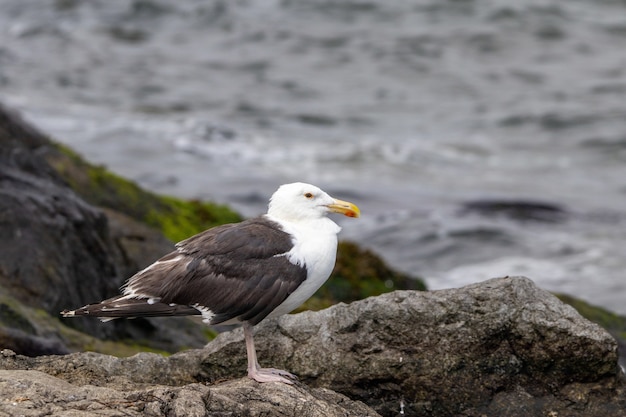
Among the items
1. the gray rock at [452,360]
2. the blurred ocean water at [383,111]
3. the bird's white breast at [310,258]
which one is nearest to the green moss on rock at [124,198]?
the blurred ocean water at [383,111]

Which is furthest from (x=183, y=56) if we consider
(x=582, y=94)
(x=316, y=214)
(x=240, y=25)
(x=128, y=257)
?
(x=316, y=214)

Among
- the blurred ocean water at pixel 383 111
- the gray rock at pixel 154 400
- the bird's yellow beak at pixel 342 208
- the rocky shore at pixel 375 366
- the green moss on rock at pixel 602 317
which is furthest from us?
Result: the blurred ocean water at pixel 383 111

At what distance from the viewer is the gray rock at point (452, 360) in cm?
735

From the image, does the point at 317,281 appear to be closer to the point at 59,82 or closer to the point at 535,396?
the point at 535,396

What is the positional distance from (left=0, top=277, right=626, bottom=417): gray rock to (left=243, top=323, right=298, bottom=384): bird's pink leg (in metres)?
0.21

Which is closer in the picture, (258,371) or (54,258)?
(258,371)

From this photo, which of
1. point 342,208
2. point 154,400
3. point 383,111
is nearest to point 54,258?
point 342,208

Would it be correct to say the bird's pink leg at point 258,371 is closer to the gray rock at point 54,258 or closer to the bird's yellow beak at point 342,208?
the bird's yellow beak at point 342,208

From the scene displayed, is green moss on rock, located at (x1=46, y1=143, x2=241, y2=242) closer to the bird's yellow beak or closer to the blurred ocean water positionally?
the blurred ocean water

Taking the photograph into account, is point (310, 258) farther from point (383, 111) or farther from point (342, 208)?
point (383, 111)

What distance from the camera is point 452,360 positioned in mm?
7418

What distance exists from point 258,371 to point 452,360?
143cm

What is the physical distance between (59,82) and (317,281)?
22.8 meters

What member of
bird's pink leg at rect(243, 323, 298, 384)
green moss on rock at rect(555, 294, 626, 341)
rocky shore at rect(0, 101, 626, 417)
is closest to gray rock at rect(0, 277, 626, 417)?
rocky shore at rect(0, 101, 626, 417)
